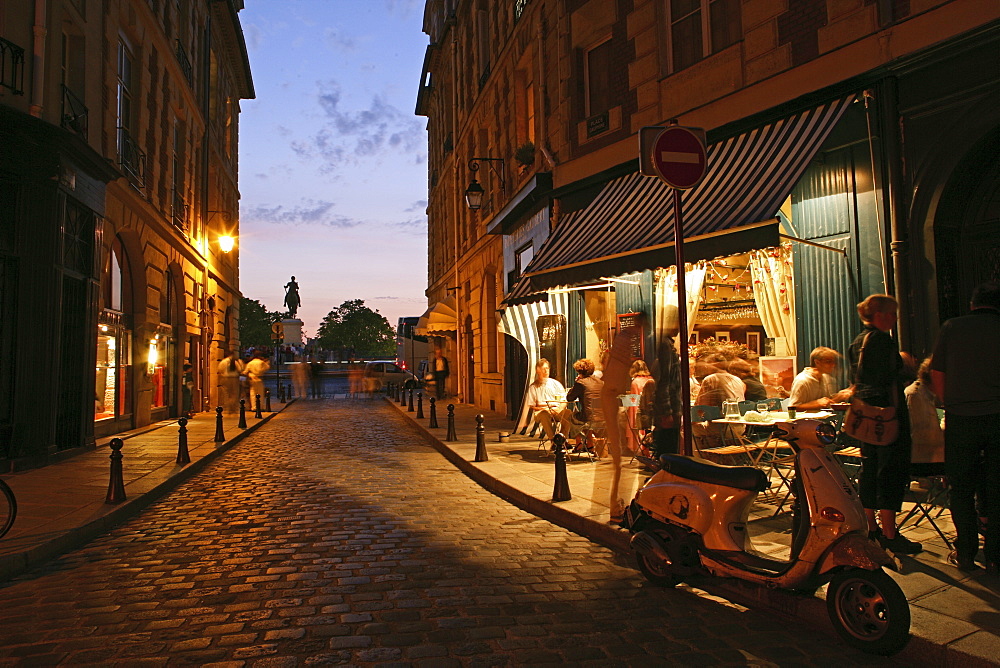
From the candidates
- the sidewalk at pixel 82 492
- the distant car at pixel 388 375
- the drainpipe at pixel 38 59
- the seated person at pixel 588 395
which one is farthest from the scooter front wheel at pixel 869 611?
the distant car at pixel 388 375

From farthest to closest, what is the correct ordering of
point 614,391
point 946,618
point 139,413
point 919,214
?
1. point 139,413
2. point 919,214
3. point 614,391
4. point 946,618

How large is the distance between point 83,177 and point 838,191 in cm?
1132

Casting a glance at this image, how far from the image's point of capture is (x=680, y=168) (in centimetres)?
570

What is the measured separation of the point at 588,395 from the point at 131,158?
11.5 meters

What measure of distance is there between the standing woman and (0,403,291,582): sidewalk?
20.6 ft

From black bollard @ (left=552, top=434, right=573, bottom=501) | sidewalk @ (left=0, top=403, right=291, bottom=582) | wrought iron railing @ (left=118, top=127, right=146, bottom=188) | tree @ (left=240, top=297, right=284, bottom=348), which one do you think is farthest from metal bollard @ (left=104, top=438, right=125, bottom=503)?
tree @ (left=240, top=297, right=284, bottom=348)

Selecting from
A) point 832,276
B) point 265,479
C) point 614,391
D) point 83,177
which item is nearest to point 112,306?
point 83,177

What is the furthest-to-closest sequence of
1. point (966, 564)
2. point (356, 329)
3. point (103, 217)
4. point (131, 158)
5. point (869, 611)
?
point (356, 329) → point (131, 158) → point (103, 217) → point (966, 564) → point (869, 611)

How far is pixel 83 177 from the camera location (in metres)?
11.5

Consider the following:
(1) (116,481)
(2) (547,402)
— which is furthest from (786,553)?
(2) (547,402)

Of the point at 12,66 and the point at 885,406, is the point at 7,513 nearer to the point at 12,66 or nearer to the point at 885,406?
the point at 885,406

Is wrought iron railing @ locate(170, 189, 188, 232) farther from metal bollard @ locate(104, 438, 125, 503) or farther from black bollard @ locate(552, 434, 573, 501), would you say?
black bollard @ locate(552, 434, 573, 501)

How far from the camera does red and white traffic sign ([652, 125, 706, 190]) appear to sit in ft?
18.4

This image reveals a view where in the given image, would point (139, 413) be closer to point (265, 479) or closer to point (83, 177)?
point (83, 177)
